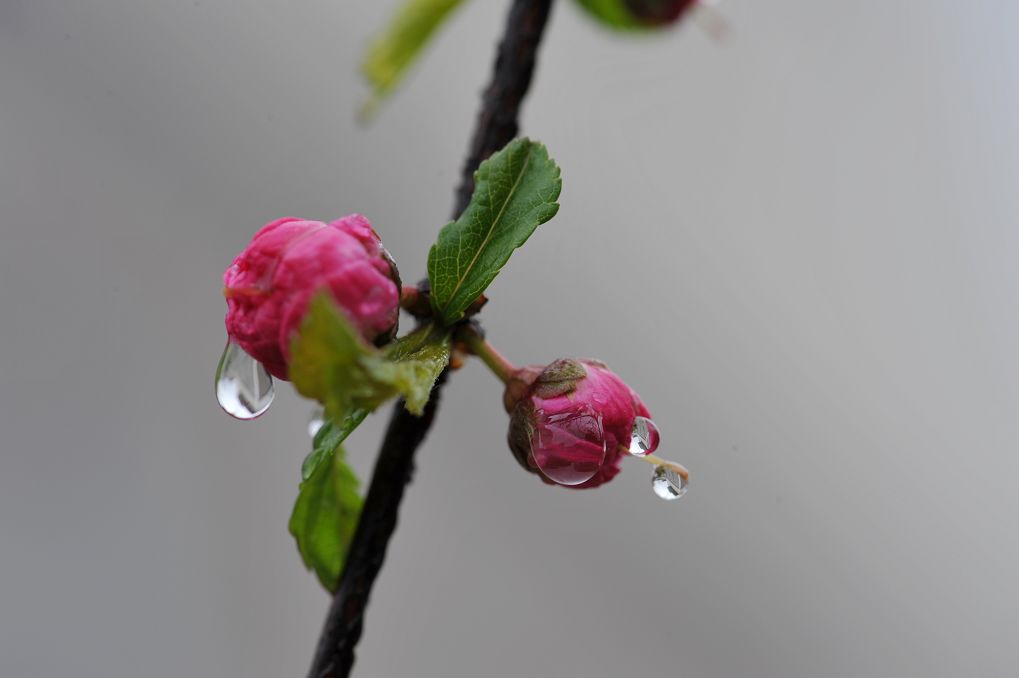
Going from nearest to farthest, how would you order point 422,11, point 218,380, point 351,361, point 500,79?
point 351,361 → point 218,380 → point 500,79 → point 422,11

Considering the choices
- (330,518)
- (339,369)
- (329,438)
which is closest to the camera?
(339,369)

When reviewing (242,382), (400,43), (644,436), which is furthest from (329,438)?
(400,43)

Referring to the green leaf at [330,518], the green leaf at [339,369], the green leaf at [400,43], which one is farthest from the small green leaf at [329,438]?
the green leaf at [400,43]

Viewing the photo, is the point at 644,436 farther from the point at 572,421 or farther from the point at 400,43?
the point at 400,43

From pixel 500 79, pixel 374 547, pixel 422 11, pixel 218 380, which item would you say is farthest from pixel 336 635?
pixel 422 11

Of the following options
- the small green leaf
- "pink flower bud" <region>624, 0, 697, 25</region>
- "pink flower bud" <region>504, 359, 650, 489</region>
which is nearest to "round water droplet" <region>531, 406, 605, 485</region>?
"pink flower bud" <region>504, 359, 650, 489</region>

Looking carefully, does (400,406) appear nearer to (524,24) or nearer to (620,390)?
(620,390)

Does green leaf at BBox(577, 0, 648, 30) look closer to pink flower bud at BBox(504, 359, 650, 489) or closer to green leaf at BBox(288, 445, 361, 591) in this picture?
pink flower bud at BBox(504, 359, 650, 489)
